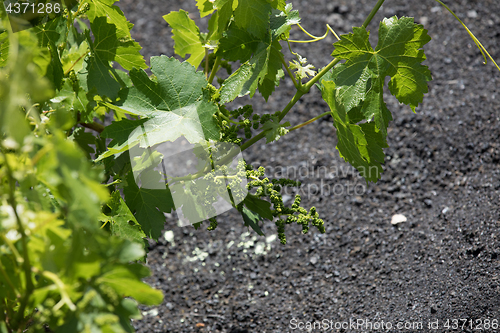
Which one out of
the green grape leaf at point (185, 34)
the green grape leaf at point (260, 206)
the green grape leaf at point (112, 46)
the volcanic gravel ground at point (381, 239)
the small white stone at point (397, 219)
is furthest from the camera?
the small white stone at point (397, 219)

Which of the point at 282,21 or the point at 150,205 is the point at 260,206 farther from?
→ the point at 282,21

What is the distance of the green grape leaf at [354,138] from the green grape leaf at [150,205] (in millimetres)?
540

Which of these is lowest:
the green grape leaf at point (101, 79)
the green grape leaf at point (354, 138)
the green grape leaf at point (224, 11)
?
the green grape leaf at point (354, 138)

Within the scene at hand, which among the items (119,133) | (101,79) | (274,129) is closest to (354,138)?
(274,129)

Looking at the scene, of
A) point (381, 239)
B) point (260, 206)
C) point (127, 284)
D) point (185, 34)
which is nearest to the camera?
point (127, 284)

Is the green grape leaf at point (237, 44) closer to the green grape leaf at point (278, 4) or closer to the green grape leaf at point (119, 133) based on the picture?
the green grape leaf at point (278, 4)

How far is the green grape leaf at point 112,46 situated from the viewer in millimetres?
1094

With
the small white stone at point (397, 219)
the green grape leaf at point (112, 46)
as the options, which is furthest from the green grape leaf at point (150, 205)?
the small white stone at point (397, 219)

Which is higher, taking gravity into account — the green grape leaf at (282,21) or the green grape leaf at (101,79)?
the green grape leaf at (282,21)

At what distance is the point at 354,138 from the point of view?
103 centimetres

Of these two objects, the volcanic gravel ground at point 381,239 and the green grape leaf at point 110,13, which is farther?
the volcanic gravel ground at point 381,239

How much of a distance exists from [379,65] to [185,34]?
2.18ft

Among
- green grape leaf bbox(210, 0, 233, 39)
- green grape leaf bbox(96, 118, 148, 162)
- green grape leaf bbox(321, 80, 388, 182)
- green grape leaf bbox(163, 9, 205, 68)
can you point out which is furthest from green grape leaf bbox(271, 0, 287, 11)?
green grape leaf bbox(96, 118, 148, 162)

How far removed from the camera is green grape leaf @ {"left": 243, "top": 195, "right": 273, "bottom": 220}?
3.93 ft
